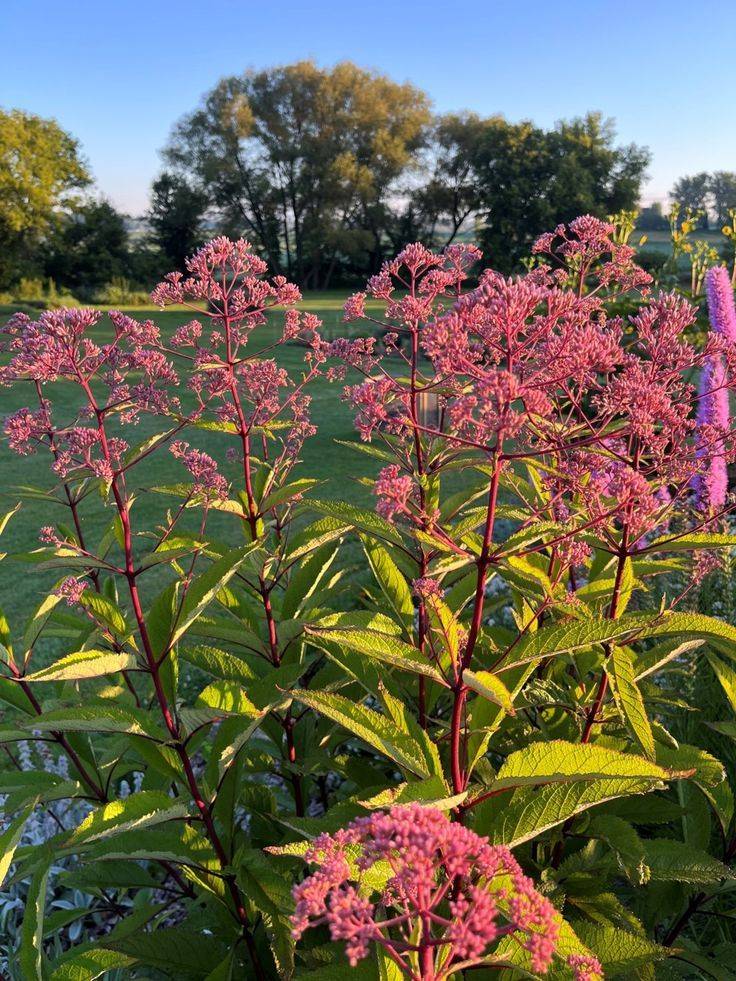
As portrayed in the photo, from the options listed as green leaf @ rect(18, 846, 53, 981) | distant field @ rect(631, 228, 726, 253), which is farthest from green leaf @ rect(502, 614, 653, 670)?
distant field @ rect(631, 228, 726, 253)

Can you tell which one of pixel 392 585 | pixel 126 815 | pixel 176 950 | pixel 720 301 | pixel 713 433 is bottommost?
pixel 176 950

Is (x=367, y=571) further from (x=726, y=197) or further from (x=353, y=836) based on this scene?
(x=726, y=197)

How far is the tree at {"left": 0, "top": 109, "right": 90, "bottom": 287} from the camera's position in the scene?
33.2 meters

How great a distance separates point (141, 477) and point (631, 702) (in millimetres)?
8319

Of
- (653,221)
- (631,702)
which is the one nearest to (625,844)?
(631,702)

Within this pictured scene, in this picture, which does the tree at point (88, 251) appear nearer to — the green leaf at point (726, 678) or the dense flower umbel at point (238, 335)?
the dense flower umbel at point (238, 335)

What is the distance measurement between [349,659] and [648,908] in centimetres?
119

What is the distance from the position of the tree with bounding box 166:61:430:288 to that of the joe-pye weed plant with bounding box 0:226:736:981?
38.9m

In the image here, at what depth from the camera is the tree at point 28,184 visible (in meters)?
33.2

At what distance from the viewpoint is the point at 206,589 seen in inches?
67.5

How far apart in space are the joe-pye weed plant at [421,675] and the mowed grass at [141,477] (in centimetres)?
237

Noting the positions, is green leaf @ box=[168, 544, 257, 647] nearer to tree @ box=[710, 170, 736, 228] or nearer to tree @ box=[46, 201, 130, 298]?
tree @ box=[46, 201, 130, 298]

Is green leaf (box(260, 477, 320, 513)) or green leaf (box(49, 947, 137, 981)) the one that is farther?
green leaf (box(260, 477, 320, 513))

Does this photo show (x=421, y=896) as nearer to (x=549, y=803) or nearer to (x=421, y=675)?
(x=549, y=803)
